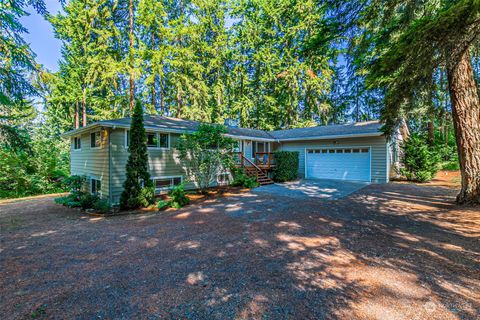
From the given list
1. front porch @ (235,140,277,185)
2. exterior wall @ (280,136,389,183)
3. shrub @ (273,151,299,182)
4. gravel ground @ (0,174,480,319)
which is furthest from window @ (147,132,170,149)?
exterior wall @ (280,136,389,183)

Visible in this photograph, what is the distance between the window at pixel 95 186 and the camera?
9.68 metres

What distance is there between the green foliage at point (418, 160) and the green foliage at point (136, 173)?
13277mm

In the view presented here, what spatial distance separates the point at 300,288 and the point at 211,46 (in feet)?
81.7

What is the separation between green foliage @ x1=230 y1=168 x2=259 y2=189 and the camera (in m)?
11.3

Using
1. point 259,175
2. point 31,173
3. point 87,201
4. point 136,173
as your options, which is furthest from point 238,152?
point 31,173

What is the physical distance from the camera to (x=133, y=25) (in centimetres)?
1803

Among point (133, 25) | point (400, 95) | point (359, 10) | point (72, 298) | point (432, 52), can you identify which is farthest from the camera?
point (133, 25)

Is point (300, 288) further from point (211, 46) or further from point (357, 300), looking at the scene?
point (211, 46)

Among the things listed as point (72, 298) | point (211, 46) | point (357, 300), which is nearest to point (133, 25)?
point (211, 46)

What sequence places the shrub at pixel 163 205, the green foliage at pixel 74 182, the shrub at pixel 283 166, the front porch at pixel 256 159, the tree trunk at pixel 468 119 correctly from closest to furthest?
the tree trunk at pixel 468 119, the shrub at pixel 163 205, the green foliage at pixel 74 182, the front porch at pixel 256 159, the shrub at pixel 283 166

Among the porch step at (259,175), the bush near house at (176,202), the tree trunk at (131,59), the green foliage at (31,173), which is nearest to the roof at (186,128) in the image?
the porch step at (259,175)

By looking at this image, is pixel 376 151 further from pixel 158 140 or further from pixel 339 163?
pixel 158 140

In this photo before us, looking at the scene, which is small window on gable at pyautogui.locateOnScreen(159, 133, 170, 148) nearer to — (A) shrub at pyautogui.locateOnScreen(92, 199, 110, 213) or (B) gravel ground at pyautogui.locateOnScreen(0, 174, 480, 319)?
(A) shrub at pyautogui.locateOnScreen(92, 199, 110, 213)

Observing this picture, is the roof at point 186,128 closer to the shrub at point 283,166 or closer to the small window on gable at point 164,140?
the small window on gable at point 164,140
